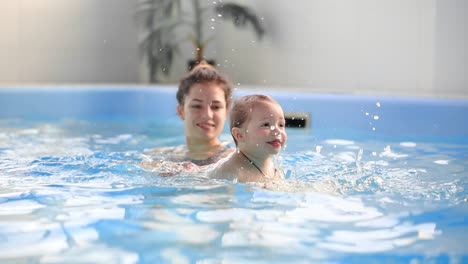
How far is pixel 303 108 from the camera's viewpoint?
5.82 m

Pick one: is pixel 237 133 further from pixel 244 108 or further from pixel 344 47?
pixel 344 47

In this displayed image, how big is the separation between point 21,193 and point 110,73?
761 centimetres

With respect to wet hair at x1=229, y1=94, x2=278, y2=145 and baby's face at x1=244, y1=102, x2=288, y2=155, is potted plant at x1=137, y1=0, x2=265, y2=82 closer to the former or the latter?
wet hair at x1=229, y1=94, x2=278, y2=145

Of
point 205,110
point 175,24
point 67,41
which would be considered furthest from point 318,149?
point 67,41

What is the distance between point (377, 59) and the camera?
7699 mm

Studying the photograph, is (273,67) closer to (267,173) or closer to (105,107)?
(105,107)

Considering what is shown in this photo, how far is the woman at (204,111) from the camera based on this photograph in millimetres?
3557

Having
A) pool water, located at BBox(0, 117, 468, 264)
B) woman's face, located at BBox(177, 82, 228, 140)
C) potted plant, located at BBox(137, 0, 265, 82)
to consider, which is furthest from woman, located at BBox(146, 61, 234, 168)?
potted plant, located at BBox(137, 0, 265, 82)

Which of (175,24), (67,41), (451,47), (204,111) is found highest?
(175,24)

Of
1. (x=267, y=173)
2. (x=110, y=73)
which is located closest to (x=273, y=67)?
(x=110, y=73)

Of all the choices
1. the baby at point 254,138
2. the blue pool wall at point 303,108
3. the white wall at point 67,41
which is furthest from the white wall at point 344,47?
the baby at point 254,138

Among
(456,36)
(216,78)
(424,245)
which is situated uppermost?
(456,36)

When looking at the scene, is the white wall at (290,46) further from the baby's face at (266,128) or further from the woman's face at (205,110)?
the baby's face at (266,128)

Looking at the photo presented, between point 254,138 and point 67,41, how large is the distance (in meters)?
7.53
